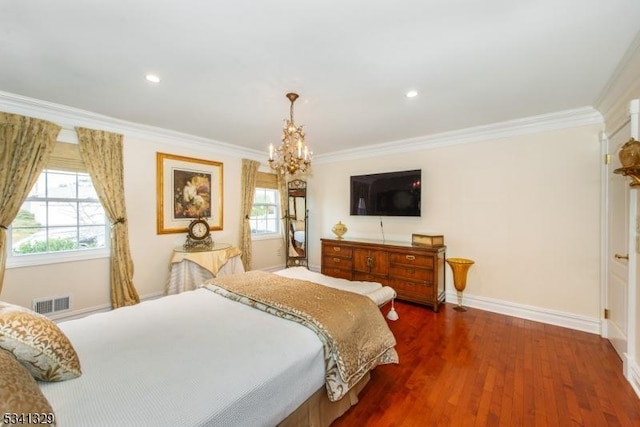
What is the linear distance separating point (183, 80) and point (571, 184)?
425cm

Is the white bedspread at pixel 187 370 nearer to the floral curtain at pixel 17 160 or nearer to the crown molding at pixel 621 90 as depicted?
the floral curtain at pixel 17 160

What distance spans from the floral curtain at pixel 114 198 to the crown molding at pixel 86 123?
0.13 m

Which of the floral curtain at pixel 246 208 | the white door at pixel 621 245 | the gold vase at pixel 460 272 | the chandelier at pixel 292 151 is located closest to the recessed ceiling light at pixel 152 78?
the chandelier at pixel 292 151

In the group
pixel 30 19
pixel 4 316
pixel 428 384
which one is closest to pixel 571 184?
pixel 428 384

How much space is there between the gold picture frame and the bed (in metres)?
2.18

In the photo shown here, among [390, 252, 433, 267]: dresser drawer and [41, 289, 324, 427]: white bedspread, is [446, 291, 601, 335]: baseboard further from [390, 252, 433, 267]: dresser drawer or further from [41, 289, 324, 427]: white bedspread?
[41, 289, 324, 427]: white bedspread

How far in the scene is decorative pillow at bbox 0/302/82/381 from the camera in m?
1.08

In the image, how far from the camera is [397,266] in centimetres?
389

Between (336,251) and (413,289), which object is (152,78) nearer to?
(336,251)

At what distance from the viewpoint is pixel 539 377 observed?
7.12 ft

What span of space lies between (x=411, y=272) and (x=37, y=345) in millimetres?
3619

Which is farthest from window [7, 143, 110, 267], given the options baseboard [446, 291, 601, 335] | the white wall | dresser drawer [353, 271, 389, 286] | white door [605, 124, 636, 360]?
white door [605, 124, 636, 360]

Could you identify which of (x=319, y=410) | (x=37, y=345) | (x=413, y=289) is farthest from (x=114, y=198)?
(x=413, y=289)

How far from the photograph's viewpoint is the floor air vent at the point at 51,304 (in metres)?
2.93
